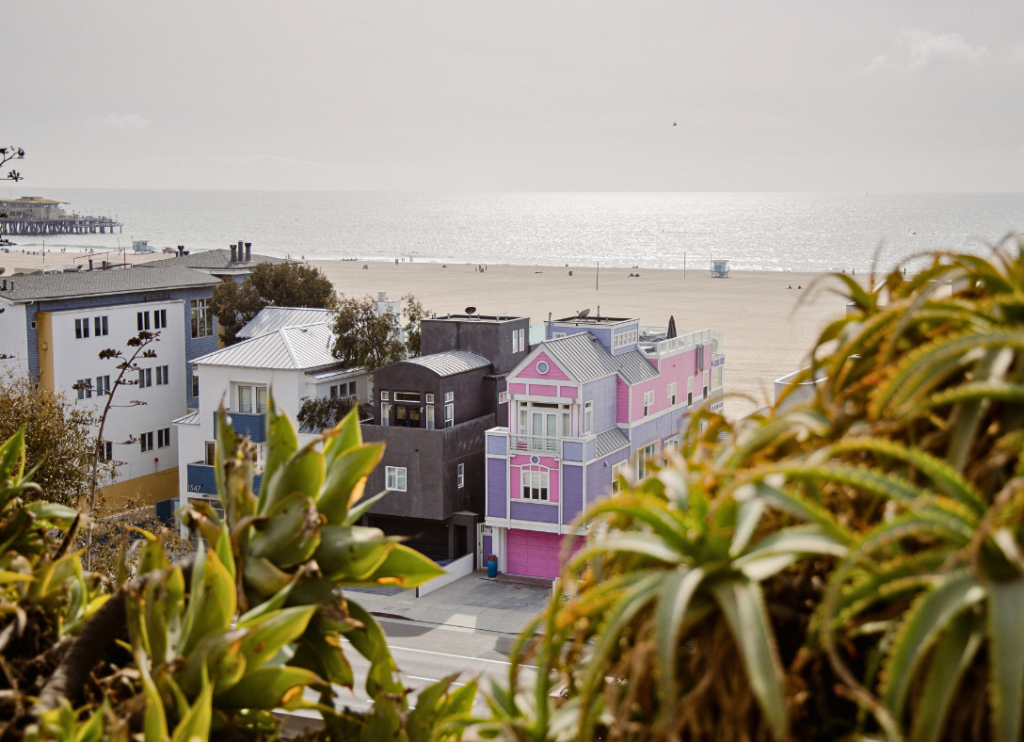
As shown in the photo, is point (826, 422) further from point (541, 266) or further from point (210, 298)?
point (541, 266)

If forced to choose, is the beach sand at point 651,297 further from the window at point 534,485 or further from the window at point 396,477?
the window at point 396,477

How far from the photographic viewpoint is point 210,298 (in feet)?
163

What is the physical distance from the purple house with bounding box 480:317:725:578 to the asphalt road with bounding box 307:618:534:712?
5.29 meters

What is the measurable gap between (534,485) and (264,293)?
68.6 feet

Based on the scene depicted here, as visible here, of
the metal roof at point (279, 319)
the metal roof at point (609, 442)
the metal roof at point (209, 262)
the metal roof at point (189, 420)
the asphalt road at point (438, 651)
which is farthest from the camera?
the metal roof at point (209, 262)

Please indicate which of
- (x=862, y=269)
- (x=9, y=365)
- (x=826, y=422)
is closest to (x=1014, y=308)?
(x=826, y=422)

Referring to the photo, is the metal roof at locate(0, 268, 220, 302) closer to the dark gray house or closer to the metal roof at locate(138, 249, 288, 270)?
the metal roof at locate(138, 249, 288, 270)

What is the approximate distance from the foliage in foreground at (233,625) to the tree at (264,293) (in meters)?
43.6

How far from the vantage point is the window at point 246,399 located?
40.1 meters

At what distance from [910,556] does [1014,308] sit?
26.4 inches

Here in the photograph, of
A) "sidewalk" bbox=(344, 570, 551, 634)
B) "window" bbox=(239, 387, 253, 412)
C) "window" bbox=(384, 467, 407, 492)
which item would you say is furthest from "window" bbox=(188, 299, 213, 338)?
"sidewalk" bbox=(344, 570, 551, 634)

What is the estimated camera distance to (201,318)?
4938 centimetres

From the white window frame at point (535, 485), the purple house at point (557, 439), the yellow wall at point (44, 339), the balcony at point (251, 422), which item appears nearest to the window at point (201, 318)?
the yellow wall at point (44, 339)

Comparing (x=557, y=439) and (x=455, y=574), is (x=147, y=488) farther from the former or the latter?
(x=557, y=439)
